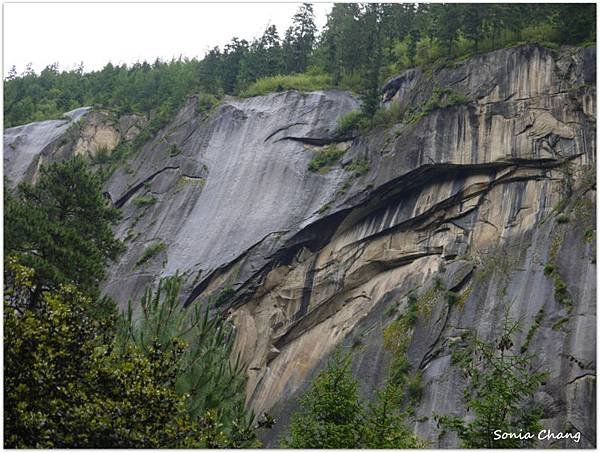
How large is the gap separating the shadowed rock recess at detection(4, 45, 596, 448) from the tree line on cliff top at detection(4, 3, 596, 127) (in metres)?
2.37

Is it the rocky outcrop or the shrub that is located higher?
the rocky outcrop

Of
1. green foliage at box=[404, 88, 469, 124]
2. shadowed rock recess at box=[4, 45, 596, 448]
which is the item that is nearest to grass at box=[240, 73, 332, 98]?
shadowed rock recess at box=[4, 45, 596, 448]

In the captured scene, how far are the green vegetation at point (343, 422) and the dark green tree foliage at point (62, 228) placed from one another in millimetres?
9302

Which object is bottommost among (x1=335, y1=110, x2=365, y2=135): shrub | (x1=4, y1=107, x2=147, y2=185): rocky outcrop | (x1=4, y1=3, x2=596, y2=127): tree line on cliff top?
(x1=335, y1=110, x2=365, y2=135): shrub

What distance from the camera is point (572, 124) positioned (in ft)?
104

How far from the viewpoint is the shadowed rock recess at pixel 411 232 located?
2575 centimetres

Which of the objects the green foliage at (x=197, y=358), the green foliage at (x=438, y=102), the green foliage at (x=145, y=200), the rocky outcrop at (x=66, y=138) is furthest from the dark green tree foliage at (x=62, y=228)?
the rocky outcrop at (x=66, y=138)

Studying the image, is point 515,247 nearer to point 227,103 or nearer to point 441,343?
point 441,343

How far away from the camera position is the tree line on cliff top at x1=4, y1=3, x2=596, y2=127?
38469mm

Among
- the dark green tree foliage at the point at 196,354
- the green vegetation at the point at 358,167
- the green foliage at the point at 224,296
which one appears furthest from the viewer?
the green vegetation at the point at 358,167

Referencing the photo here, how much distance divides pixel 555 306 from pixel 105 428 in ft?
57.4

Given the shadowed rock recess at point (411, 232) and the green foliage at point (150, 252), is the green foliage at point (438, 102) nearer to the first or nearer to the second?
the shadowed rock recess at point (411, 232)

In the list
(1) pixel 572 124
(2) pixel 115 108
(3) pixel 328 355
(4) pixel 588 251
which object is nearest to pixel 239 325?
(3) pixel 328 355

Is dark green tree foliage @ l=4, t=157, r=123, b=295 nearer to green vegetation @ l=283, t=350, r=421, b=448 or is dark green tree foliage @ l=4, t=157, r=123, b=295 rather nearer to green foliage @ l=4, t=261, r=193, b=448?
green foliage @ l=4, t=261, r=193, b=448
